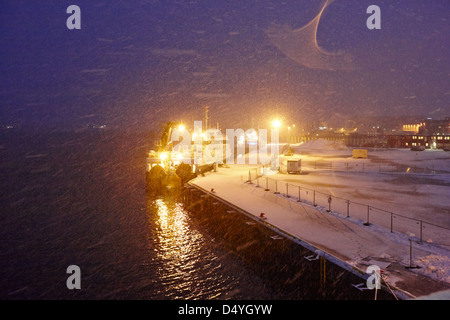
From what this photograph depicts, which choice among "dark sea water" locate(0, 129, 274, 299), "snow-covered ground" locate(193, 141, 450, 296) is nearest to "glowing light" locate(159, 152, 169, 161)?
"snow-covered ground" locate(193, 141, 450, 296)

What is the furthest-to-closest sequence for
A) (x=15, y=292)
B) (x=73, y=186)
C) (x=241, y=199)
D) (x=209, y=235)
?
(x=73, y=186), (x=241, y=199), (x=209, y=235), (x=15, y=292)

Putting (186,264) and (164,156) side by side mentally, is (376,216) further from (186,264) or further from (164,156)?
(164,156)

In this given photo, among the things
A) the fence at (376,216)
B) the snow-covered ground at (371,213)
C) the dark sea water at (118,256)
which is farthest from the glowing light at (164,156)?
the fence at (376,216)

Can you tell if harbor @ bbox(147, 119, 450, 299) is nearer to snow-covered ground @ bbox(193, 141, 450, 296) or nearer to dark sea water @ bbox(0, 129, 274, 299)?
snow-covered ground @ bbox(193, 141, 450, 296)

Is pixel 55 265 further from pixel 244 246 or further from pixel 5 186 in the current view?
pixel 5 186

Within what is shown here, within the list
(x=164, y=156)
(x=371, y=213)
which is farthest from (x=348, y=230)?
(x=164, y=156)

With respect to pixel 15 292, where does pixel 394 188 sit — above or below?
above
